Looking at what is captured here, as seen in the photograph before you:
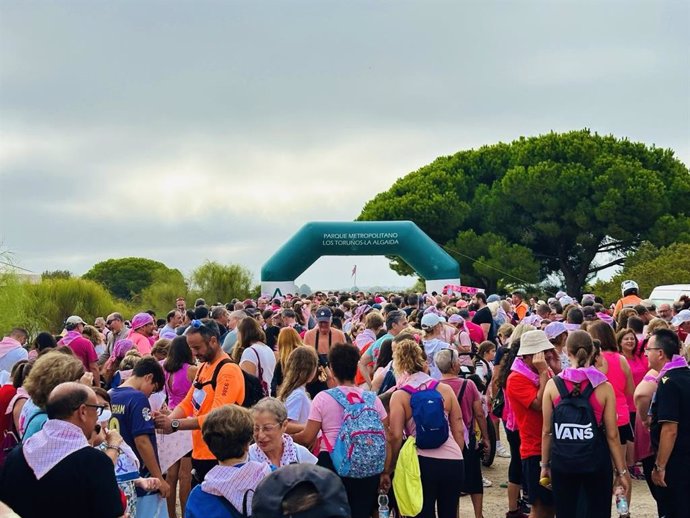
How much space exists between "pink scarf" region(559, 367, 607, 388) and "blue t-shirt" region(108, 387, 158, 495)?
272cm

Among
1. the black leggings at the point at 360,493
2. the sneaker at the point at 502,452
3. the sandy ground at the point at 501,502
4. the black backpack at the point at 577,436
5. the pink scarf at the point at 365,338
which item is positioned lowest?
the sandy ground at the point at 501,502

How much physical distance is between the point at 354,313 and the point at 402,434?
10.6 m

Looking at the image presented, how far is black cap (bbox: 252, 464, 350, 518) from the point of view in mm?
2564

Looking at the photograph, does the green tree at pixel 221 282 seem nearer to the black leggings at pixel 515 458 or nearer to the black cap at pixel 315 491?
the black leggings at pixel 515 458

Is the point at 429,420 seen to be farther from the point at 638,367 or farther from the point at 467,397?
the point at 638,367

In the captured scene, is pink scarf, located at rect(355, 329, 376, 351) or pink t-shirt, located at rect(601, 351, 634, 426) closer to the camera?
pink t-shirt, located at rect(601, 351, 634, 426)

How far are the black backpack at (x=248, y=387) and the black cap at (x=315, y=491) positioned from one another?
13.9 ft

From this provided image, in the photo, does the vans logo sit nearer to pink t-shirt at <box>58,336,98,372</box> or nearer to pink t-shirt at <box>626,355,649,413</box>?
pink t-shirt at <box>626,355,649,413</box>

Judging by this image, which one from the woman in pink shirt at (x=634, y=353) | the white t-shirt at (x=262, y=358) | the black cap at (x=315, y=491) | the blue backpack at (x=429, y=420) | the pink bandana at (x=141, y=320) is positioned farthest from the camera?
the pink bandana at (x=141, y=320)

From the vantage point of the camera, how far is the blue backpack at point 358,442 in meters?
6.01

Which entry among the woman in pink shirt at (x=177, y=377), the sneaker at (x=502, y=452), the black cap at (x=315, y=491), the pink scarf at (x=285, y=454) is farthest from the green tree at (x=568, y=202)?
the black cap at (x=315, y=491)

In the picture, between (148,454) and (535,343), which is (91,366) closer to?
(148,454)

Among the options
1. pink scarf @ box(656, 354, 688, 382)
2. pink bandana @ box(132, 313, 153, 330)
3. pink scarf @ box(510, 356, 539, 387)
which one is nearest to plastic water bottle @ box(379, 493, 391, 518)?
pink scarf @ box(510, 356, 539, 387)

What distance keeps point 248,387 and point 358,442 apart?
1366mm
